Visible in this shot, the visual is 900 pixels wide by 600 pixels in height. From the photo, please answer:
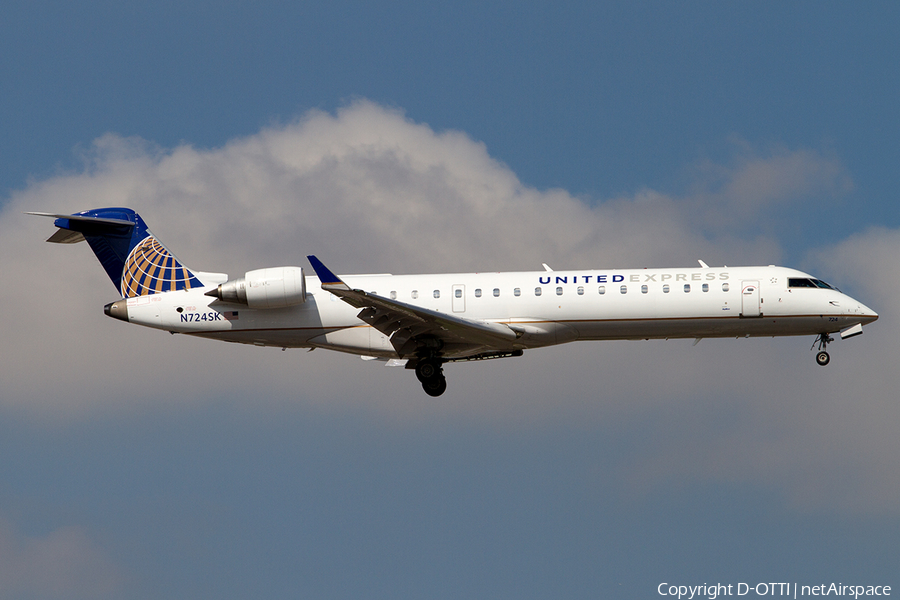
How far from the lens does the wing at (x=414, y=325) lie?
2692 centimetres

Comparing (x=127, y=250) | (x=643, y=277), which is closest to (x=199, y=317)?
(x=127, y=250)

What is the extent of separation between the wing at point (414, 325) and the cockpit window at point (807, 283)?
7.99m

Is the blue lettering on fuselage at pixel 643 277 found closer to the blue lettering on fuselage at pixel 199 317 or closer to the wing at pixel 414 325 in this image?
the wing at pixel 414 325

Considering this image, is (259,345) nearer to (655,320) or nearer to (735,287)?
(655,320)

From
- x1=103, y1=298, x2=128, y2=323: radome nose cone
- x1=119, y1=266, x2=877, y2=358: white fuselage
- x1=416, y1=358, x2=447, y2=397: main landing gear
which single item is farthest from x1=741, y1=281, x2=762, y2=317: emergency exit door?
x1=103, y1=298, x2=128, y2=323: radome nose cone

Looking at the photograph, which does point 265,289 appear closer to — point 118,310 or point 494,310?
point 118,310

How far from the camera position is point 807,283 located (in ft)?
99.0

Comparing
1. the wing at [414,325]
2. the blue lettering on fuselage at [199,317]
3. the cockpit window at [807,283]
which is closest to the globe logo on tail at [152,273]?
the blue lettering on fuselage at [199,317]

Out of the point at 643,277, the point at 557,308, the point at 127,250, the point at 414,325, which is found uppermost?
the point at 127,250

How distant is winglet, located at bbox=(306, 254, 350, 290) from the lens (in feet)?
86.8

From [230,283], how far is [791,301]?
15410mm

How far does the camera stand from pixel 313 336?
3033 centimetres

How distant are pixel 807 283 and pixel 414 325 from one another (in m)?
11.1

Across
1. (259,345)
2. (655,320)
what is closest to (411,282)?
(259,345)
